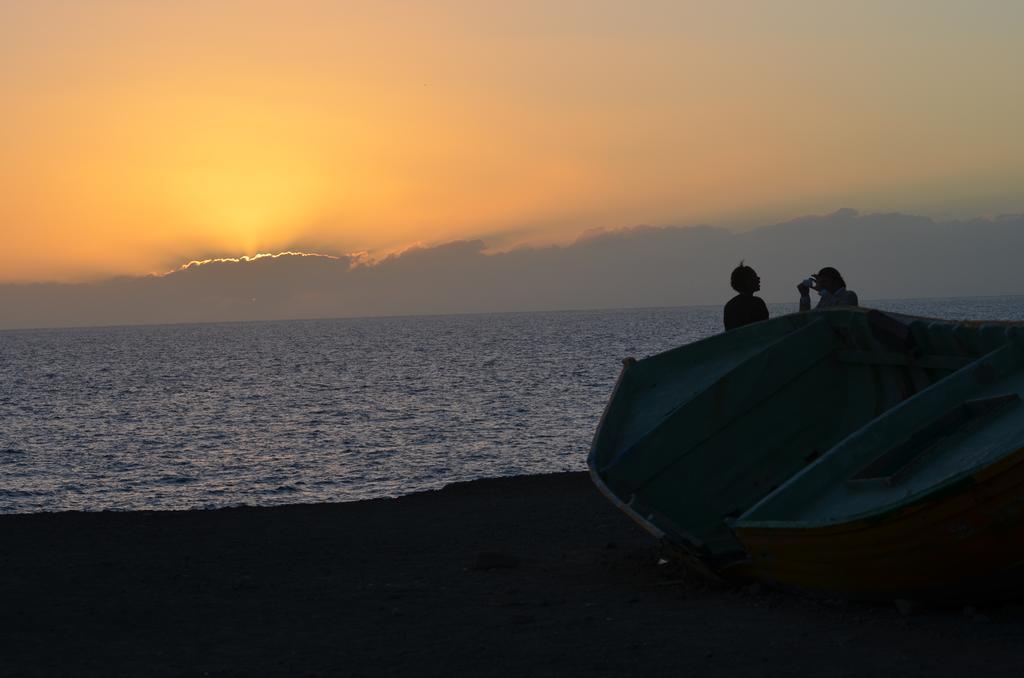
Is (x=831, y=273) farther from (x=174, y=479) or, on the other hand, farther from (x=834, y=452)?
(x=174, y=479)

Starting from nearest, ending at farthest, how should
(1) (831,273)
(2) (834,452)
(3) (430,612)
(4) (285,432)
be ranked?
(2) (834,452) → (3) (430,612) → (1) (831,273) → (4) (285,432)

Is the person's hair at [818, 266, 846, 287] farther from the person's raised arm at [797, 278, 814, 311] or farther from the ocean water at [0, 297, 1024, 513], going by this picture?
the ocean water at [0, 297, 1024, 513]

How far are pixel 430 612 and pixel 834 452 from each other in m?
3.43

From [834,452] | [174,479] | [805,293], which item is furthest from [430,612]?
[174,479]

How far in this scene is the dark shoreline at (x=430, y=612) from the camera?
6.84 m

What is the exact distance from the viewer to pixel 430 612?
8.70 meters

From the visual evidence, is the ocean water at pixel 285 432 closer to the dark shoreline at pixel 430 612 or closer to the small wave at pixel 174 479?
the small wave at pixel 174 479

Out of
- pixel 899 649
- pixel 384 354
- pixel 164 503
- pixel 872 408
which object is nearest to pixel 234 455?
pixel 164 503

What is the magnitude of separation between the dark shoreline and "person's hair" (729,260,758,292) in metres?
2.87

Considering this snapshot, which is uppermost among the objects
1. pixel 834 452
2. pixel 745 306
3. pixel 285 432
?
pixel 745 306

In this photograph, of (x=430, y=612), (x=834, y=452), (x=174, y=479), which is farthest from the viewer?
(x=174, y=479)

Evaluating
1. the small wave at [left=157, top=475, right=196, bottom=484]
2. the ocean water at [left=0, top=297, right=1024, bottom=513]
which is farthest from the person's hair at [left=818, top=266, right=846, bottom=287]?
the small wave at [left=157, top=475, right=196, bottom=484]

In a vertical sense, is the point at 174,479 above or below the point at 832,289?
below

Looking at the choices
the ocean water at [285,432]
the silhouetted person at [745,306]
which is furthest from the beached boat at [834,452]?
the ocean water at [285,432]
